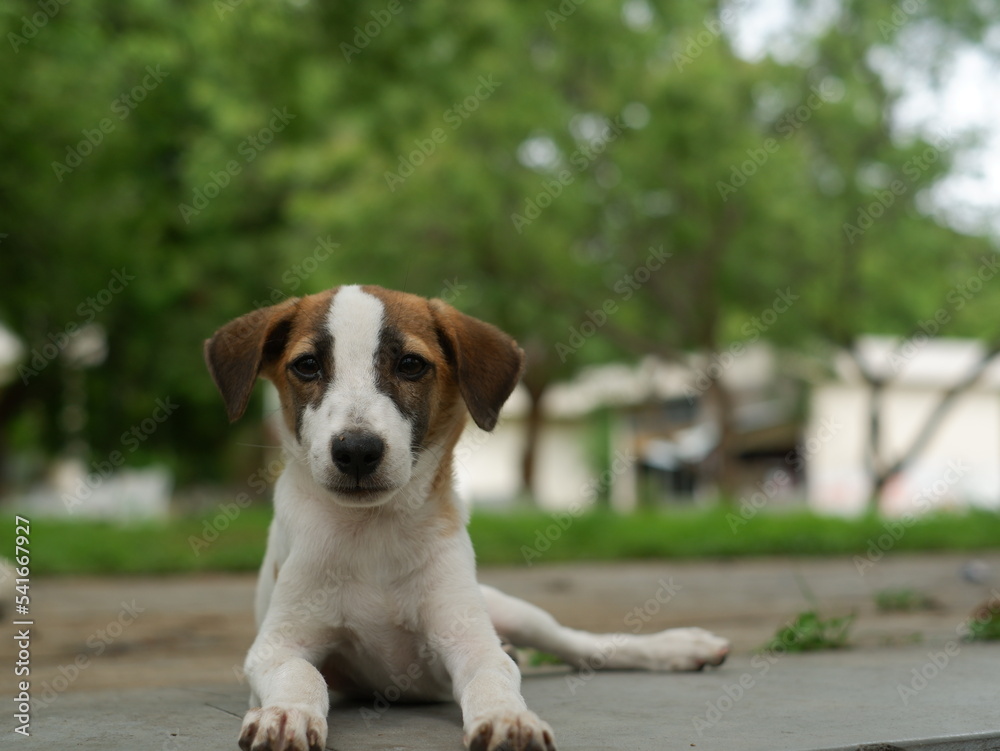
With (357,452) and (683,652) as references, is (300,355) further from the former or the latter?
(683,652)

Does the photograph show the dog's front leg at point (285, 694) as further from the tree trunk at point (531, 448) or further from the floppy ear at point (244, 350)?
the tree trunk at point (531, 448)

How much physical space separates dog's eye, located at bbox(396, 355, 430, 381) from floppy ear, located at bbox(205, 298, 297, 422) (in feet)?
1.68

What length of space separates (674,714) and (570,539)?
34.5 ft

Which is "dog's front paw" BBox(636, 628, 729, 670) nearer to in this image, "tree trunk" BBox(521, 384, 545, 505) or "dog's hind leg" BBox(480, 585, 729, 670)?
"dog's hind leg" BBox(480, 585, 729, 670)

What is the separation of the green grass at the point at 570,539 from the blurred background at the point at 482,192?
176mm

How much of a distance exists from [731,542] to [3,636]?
8.88 metres

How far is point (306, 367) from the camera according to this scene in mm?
3791

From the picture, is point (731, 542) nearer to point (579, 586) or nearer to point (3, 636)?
point (579, 586)

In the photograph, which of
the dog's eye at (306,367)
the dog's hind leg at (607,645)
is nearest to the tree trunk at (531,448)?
the dog's hind leg at (607,645)

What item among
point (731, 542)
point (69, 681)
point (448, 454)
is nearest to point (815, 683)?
point (448, 454)

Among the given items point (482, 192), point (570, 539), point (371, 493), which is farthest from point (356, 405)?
point (482, 192)

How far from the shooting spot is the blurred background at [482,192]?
14195 millimetres

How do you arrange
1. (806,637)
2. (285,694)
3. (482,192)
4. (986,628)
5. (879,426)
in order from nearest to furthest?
(285,694), (806,637), (986,628), (482,192), (879,426)

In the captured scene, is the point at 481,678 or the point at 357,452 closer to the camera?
the point at 481,678
